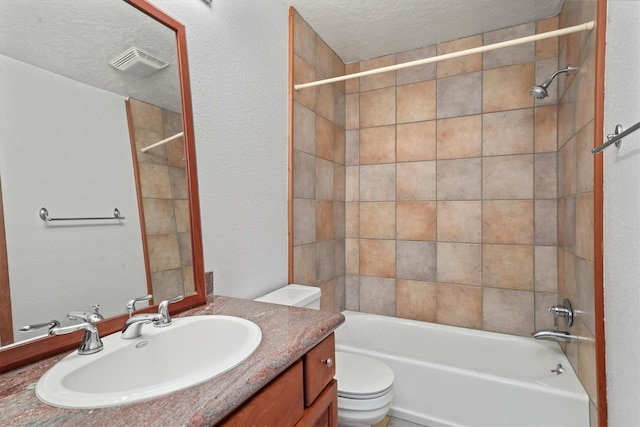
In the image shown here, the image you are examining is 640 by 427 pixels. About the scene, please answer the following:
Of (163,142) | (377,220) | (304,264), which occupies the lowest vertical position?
(304,264)

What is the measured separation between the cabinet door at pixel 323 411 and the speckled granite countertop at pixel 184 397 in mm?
196

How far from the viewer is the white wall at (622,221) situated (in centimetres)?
88

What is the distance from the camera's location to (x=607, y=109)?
1.10 meters

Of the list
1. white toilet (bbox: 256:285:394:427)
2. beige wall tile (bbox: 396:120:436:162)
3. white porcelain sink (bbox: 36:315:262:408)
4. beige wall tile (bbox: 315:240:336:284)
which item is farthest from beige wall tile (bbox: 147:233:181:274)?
beige wall tile (bbox: 396:120:436:162)

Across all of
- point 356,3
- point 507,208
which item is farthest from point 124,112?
point 507,208

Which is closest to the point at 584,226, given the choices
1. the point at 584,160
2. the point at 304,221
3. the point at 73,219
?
the point at 584,160

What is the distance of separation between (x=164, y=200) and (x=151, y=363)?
55cm

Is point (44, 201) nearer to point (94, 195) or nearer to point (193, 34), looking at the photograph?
point (94, 195)

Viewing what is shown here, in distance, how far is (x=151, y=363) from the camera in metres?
0.89

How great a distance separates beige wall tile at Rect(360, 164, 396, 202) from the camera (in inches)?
99.7

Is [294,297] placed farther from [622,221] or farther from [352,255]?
[622,221]

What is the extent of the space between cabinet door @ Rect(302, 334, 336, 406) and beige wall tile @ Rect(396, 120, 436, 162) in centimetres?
179

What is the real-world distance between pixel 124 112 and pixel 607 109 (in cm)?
164

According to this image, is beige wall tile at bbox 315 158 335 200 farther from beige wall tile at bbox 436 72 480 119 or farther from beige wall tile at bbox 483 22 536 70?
beige wall tile at bbox 483 22 536 70
